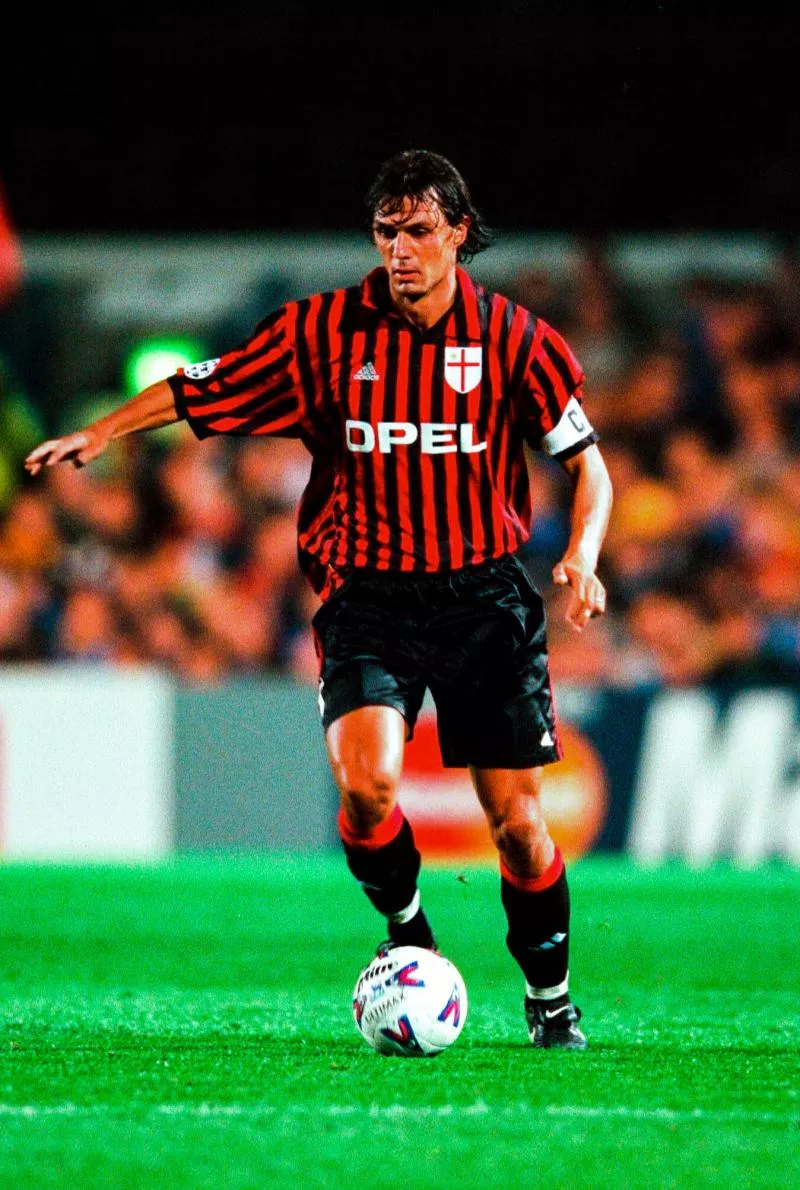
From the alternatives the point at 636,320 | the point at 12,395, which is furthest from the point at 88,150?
the point at 636,320

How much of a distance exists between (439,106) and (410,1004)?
34.8ft

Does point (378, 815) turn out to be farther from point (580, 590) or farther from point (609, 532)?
point (609, 532)

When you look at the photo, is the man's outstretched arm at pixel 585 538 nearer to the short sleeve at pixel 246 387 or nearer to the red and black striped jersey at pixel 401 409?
the red and black striped jersey at pixel 401 409

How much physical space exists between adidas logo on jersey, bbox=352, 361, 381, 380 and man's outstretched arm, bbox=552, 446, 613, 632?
0.53 m

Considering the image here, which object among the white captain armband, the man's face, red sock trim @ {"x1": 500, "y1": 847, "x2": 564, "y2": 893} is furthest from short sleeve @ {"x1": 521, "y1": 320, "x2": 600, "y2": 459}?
red sock trim @ {"x1": 500, "y1": 847, "x2": 564, "y2": 893}

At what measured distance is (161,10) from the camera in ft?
49.1

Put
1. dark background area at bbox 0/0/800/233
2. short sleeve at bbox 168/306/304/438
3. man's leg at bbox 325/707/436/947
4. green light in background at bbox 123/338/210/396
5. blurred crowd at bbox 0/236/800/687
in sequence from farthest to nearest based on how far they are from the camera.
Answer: green light in background at bbox 123/338/210/396 < dark background area at bbox 0/0/800/233 < blurred crowd at bbox 0/236/800/687 < short sleeve at bbox 168/306/304/438 < man's leg at bbox 325/707/436/947

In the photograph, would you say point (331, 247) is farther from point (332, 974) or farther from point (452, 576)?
point (452, 576)

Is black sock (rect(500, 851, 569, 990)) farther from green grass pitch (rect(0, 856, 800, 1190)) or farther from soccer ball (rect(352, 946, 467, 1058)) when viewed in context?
soccer ball (rect(352, 946, 467, 1058))

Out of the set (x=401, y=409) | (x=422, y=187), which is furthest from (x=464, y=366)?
(x=422, y=187)

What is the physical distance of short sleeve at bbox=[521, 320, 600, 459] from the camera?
17.6 feet

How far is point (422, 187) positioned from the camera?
17.1 feet

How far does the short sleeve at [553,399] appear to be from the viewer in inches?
212

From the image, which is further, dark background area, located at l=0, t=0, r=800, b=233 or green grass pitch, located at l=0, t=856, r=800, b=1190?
dark background area, located at l=0, t=0, r=800, b=233
